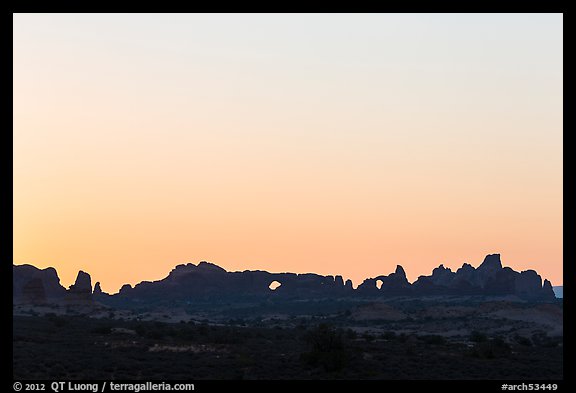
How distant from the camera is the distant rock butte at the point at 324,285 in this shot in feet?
572

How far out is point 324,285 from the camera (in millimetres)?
189500

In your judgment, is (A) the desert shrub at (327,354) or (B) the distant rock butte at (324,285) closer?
(A) the desert shrub at (327,354)

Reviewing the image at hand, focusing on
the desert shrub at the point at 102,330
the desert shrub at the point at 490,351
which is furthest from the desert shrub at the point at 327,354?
the desert shrub at the point at 102,330

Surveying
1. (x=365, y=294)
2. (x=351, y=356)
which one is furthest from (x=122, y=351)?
(x=365, y=294)

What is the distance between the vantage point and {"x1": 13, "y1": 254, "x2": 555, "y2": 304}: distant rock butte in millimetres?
174250

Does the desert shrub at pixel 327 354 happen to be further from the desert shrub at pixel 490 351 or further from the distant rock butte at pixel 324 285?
the distant rock butte at pixel 324 285

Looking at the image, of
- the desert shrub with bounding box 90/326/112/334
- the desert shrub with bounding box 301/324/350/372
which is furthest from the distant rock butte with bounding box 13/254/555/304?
the desert shrub with bounding box 301/324/350/372

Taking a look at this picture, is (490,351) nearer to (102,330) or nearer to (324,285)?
(102,330)

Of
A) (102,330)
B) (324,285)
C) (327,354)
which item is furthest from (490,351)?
(324,285)

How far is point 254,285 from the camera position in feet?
650

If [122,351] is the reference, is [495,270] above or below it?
above
